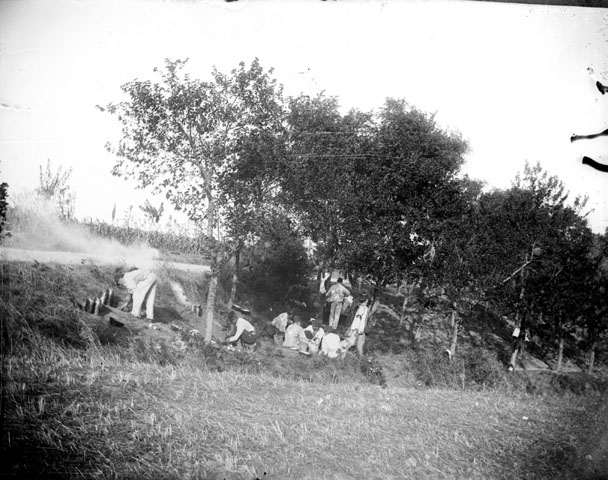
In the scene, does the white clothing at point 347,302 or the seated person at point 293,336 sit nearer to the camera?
the seated person at point 293,336

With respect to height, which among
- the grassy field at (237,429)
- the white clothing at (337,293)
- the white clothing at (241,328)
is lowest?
the grassy field at (237,429)

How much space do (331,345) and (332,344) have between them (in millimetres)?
23

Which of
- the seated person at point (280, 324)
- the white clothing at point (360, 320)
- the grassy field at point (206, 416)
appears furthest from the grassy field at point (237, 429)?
the white clothing at point (360, 320)

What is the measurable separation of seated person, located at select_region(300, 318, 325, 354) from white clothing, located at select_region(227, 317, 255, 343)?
0.89 meters

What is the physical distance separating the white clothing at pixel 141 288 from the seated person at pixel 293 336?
76.0 inches

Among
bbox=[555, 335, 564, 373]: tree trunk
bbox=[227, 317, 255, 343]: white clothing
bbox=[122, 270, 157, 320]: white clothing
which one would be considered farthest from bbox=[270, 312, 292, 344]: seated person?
bbox=[555, 335, 564, 373]: tree trunk

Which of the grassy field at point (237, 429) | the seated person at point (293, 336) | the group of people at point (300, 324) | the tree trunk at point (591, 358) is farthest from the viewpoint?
the tree trunk at point (591, 358)

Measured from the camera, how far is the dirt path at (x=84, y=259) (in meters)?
4.34

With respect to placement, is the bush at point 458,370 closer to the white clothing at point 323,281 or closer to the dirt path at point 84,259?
the white clothing at point 323,281

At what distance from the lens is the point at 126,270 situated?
5238 mm

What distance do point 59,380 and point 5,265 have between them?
150 centimetres

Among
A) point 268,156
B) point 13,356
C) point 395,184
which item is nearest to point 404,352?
point 395,184

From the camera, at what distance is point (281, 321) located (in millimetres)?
6023

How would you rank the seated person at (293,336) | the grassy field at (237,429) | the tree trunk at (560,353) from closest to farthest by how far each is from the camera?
the grassy field at (237,429) → the seated person at (293,336) → the tree trunk at (560,353)
